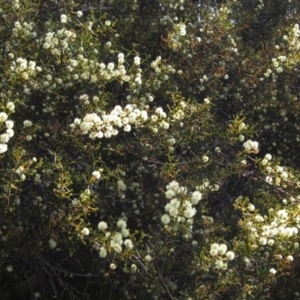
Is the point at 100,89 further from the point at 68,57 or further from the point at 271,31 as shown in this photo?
the point at 271,31

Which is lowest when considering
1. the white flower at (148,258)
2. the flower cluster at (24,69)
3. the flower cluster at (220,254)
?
the white flower at (148,258)

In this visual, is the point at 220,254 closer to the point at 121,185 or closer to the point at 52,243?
the point at 121,185

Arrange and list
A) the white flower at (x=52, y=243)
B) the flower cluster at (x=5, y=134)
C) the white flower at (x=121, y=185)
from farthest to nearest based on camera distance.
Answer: the white flower at (x=121, y=185) → the white flower at (x=52, y=243) → the flower cluster at (x=5, y=134)

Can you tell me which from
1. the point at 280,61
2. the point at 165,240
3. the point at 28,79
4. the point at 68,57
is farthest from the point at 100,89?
the point at 280,61

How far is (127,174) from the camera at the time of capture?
4.47 m

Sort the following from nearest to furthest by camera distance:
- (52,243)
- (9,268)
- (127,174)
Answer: (52,243)
(9,268)
(127,174)

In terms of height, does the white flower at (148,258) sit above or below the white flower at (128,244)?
below

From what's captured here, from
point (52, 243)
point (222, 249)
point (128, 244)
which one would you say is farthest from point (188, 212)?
point (52, 243)

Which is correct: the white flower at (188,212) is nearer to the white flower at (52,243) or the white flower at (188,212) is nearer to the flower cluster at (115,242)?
the flower cluster at (115,242)

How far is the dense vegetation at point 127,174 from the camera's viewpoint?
3.59 metres

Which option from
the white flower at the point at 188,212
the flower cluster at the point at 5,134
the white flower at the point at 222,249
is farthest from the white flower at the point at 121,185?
the flower cluster at the point at 5,134

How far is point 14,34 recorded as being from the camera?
414 centimetres

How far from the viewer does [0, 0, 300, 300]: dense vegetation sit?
3.59 meters

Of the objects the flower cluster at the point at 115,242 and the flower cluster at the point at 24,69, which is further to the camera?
the flower cluster at the point at 24,69
